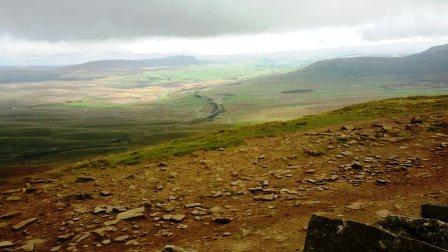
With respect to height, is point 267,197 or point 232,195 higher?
point 267,197

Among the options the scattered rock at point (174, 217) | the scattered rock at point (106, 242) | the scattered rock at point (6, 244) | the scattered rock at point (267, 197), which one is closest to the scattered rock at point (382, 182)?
the scattered rock at point (267, 197)

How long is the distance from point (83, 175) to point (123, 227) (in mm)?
8993

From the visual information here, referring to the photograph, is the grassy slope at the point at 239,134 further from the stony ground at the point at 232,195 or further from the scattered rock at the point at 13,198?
the scattered rock at the point at 13,198

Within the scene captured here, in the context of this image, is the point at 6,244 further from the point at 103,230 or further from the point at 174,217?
the point at 174,217

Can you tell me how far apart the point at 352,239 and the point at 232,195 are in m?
9.67

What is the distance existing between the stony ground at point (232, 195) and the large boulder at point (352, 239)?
3.26 m

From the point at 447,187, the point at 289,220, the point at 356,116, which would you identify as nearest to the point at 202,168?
the point at 289,220

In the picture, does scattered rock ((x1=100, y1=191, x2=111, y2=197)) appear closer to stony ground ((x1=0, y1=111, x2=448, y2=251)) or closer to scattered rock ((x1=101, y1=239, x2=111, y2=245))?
stony ground ((x1=0, y1=111, x2=448, y2=251))

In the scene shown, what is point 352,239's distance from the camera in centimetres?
904

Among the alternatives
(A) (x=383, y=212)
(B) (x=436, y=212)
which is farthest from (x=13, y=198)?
(B) (x=436, y=212)

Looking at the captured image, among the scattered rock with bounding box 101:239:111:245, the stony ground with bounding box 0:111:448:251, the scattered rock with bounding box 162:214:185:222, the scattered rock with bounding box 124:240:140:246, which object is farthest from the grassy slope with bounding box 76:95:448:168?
the scattered rock with bounding box 124:240:140:246

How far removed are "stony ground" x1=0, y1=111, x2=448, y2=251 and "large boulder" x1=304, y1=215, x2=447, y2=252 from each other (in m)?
3.26

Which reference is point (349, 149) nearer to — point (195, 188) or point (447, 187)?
point (447, 187)

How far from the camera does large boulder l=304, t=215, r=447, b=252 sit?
8.55 meters
